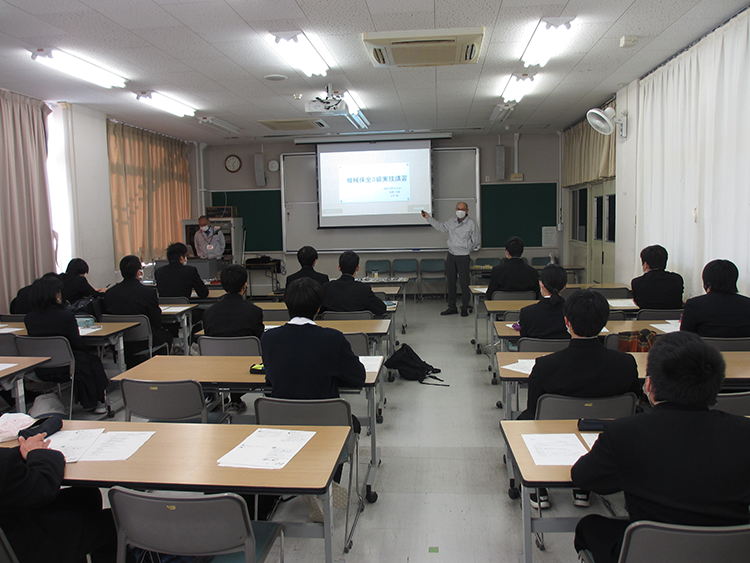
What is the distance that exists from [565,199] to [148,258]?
757cm

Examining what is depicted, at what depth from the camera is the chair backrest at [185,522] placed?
1416mm

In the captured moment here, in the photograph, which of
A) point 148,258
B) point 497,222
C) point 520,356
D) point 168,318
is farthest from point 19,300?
point 497,222

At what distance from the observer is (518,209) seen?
9820mm

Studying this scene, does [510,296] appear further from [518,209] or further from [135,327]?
[518,209]

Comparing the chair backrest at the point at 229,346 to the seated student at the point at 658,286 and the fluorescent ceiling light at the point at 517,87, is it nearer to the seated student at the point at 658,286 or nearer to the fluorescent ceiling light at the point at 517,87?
the seated student at the point at 658,286

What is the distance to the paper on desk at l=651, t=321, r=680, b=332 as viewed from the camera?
3598 mm

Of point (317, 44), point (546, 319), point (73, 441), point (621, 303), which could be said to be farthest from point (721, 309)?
point (317, 44)

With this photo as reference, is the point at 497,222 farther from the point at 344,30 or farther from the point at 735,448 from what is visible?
the point at 735,448

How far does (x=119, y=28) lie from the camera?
416 cm

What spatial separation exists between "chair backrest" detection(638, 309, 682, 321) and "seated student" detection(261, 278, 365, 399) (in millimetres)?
2682

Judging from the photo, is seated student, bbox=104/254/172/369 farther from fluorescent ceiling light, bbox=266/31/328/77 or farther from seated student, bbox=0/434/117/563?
seated student, bbox=0/434/117/563

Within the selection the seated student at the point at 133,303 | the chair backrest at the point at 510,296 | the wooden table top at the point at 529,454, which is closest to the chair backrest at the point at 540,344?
the wooden table top at the point at 529,454

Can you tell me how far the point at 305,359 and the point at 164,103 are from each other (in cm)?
559

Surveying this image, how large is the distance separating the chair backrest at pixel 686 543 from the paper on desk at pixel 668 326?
255 cm
